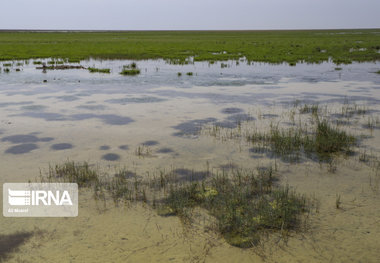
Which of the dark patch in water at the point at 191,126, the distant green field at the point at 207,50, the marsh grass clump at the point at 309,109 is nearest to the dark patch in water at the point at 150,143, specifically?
the dark patch in water at the point at 191,126

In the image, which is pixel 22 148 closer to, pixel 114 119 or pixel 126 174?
pixel 126 174

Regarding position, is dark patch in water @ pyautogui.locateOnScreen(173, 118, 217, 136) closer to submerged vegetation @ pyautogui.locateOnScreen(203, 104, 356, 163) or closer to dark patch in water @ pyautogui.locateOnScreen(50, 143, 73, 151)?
submerged vegetation @ pyautogui.locateOnScreen(203, 104, 356, 163)

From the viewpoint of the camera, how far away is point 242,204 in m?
5.53

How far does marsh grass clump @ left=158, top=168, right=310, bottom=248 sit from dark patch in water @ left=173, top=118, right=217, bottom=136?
3290 mm

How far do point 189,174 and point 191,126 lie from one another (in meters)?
3.87

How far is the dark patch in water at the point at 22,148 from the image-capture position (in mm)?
8305

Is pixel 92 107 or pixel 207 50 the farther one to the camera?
pixel 207 50

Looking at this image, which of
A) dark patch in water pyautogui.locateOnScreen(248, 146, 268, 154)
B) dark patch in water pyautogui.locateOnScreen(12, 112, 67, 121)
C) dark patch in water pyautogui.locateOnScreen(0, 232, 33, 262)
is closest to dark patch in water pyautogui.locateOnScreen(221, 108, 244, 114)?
dark patch in water pyautogui.locateOnScreen(248, 146, 268, 154)

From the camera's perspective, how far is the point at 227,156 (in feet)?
26.1

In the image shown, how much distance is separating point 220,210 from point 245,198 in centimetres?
59

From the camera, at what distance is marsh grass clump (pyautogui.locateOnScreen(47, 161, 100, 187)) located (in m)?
6.53

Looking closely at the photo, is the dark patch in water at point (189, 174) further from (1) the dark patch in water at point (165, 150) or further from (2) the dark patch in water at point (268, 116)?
(2) the dark patch in water at point (268, 116)

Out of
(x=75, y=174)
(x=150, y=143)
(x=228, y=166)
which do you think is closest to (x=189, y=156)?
(x=228, y=166)

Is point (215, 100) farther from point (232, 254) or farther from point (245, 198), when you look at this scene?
point (232, 254)
